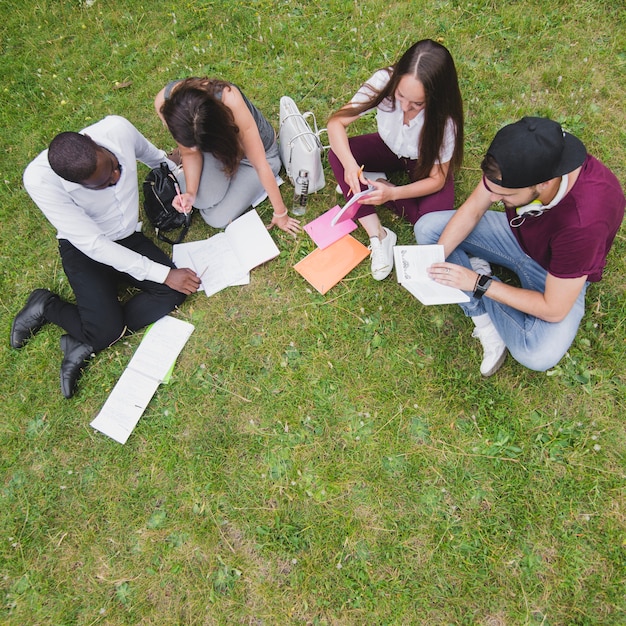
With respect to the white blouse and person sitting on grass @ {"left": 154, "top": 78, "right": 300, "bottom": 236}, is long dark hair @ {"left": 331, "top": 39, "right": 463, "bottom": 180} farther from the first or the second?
person sitting on grass @ {"left": 154, "top": 78, "right": 300, "bottom": 236}

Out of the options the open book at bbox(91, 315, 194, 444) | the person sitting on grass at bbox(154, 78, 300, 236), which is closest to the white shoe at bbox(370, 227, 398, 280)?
the person sitting on grass at bbox(154, 78, 300, 236)

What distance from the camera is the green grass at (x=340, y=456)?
10.1 ft

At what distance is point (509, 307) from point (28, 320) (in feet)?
13.4

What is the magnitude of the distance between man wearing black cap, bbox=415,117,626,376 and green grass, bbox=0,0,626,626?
43 cm

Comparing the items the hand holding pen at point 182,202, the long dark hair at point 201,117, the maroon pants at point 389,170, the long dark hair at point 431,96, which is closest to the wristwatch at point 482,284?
the maroon pants at point 389,170

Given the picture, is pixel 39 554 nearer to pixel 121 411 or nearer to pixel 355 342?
pixel 121 411

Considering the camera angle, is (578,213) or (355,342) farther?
(355,342)

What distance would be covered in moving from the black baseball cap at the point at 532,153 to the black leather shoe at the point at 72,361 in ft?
11.5

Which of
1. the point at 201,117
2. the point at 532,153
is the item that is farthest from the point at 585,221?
the point at 201,117

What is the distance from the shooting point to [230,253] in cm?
414

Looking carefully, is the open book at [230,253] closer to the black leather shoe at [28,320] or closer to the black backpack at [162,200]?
the black backpack at [162,200]

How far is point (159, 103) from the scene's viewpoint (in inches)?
147

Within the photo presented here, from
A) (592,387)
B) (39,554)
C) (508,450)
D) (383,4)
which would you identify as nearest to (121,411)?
(39,554)

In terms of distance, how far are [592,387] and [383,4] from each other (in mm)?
4498
